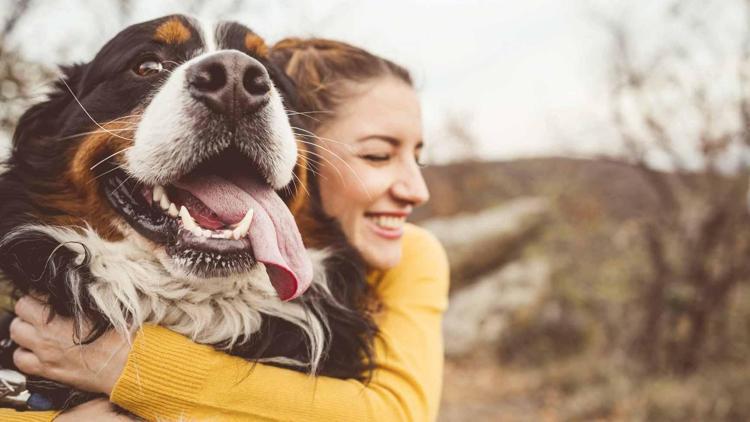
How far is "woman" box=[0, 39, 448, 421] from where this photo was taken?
6.13ft

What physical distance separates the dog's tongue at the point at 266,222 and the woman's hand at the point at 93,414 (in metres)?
0.55

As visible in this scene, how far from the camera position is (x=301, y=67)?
2791 mm

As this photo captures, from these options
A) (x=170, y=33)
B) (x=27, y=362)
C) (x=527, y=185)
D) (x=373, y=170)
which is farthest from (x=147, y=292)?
(x=527, y=185)

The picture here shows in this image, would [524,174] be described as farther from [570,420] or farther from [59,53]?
[59,53]

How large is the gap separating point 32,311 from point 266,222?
78 cm

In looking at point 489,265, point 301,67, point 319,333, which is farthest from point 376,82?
point 489,265

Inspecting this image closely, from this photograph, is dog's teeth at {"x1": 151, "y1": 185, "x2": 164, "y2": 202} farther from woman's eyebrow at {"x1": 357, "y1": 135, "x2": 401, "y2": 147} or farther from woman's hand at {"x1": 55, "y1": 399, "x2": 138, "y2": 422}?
woman's eyebrow at {"x1": 357, "y1": 135, "x2": 401, "y2": 147}

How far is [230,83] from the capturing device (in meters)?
1.79

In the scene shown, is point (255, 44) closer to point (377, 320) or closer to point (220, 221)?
point (220, 221)

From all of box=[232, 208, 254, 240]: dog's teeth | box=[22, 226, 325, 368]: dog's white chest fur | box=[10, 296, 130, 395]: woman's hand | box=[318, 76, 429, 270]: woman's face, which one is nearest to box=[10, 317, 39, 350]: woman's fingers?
box=[10, 296, 130, 395]: woman's hand

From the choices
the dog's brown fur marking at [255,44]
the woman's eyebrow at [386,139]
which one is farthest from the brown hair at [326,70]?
the dog's brown fur marking at [255,44]

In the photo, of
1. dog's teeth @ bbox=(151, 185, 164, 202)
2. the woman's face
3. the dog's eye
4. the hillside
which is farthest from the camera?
the hillside

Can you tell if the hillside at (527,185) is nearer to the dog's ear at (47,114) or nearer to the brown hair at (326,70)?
the brown hair at (326,70)

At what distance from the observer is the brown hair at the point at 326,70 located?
2.68 meters
